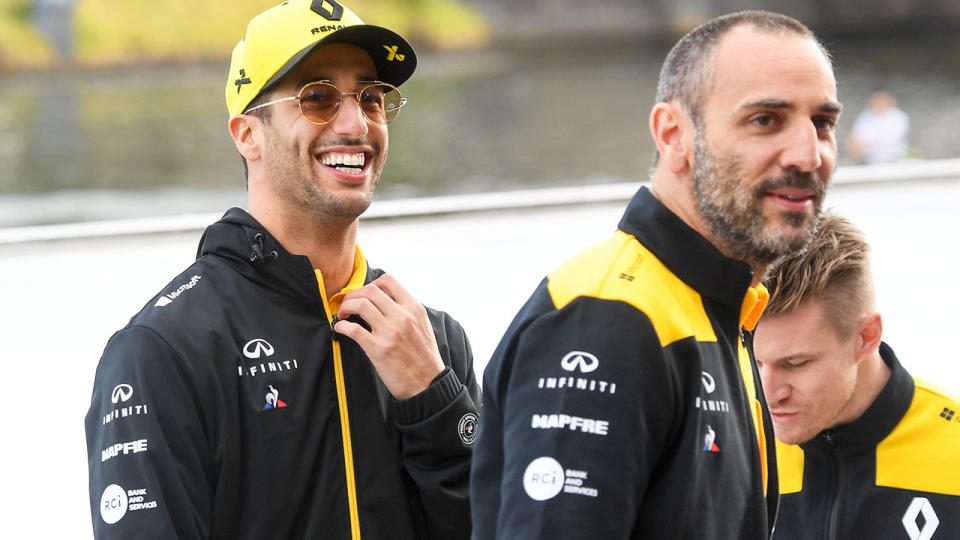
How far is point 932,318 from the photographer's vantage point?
3.41m

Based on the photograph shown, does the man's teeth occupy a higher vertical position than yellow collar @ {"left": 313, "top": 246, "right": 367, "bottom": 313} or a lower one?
higher

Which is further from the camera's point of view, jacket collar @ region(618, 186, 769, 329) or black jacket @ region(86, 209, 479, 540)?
black jacket @ region(86, 209, 479, 540)

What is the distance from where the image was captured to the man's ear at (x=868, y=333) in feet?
7.40

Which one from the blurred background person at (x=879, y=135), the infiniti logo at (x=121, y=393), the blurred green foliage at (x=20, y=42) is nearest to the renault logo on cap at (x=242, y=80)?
the infiniti logo at (x=121, y=393)

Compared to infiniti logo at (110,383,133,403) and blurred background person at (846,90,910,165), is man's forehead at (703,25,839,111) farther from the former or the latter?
blurred background person at (846,90,910,165)

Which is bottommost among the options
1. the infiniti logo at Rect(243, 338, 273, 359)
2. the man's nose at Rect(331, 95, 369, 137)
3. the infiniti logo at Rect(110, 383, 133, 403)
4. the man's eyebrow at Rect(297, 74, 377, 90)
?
the infiniti logo at Rect(110, 383, 133, 403)

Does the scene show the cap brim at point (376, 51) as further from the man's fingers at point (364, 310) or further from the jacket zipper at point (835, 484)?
the jacket zipper at point (835, 484)

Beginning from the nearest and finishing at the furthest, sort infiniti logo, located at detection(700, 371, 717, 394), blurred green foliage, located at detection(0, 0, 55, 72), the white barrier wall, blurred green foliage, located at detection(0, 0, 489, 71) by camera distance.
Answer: infiniti logo, located at detection(700, 371, 717, 394), the white barrier wall, blurred green foliage, located at detection(0, 0, 55, 72), blurred green foliage, located at detection(0, 0, 489, 71)

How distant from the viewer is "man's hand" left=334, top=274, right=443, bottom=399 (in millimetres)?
1986

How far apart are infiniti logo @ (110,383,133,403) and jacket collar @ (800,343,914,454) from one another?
4.22 ft

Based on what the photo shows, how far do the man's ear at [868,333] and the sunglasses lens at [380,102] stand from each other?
0.99m

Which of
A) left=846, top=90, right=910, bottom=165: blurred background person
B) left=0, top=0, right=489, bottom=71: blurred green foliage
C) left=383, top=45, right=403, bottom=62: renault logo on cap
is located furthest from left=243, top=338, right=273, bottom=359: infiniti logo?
left=0, top=0, right=489, bottom=71: blurred green foliage

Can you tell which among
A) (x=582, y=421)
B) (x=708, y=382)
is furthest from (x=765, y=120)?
(x=582, y=421)

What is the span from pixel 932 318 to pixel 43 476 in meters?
2.50
